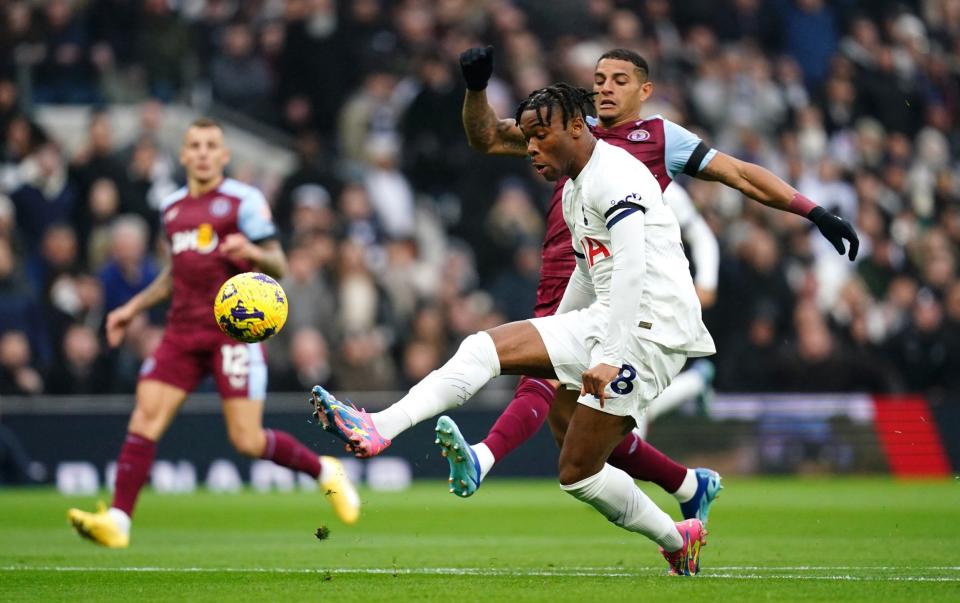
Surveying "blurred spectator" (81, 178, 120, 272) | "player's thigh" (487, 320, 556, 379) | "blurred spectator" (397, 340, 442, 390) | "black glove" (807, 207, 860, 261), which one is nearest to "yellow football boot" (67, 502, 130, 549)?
"player's thigh" (487, 320, 556, 379)

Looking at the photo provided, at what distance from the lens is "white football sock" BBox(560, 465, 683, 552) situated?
7.11 m

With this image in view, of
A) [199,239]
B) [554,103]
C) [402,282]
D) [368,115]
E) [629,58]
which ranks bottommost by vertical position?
[402,282]

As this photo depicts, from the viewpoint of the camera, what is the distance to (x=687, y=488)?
27.3ft

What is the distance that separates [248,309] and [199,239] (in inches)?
90.9

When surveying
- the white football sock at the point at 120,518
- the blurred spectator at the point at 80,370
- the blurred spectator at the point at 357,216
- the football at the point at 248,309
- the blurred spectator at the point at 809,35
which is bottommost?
the white football sock at the point at 120,518

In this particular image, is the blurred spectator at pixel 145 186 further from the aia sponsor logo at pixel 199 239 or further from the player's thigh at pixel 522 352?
the player's thigh at pixel 522 352

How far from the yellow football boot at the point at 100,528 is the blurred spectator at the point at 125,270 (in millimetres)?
6002

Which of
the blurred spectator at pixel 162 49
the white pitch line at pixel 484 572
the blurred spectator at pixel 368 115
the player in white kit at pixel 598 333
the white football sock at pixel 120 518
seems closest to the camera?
the player in white kit at pixel 598 333

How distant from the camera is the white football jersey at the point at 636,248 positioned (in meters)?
6.70

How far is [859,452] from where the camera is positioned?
1716 cm

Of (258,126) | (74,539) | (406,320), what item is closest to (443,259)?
(406,320)

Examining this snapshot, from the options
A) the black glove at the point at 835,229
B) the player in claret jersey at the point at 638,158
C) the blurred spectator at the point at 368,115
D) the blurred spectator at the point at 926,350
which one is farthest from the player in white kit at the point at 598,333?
the blurred spectator at the point at 368,115

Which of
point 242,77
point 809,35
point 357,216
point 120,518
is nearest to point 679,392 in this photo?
point 357,216

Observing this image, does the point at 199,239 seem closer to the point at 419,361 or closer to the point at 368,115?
the point at 419,361
